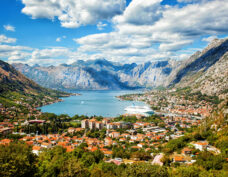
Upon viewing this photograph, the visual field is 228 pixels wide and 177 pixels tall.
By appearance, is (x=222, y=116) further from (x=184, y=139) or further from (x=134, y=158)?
(x=134, y=158)

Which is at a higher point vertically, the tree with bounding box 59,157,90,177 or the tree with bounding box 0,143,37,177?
the tree with bounding box 0,143,37,177

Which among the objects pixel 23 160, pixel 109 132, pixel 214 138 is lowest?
pixel 109 132

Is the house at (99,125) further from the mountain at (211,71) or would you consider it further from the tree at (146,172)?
the mountain at (211,71)

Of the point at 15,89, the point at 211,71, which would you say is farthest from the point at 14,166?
the point at 211,71

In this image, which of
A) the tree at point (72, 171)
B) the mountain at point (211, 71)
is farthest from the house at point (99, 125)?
the mountain at point (211, 71)

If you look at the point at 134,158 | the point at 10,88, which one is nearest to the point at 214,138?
the point at 134,158

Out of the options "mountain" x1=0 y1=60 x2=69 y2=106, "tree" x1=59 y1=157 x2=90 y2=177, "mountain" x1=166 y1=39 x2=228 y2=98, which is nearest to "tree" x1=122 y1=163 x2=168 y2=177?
"tree" x1=59 y1=157 x2=90 y2=177

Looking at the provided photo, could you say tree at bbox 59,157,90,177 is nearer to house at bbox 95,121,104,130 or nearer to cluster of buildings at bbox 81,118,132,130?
cluster of buildings at bbox 81,118,132,130

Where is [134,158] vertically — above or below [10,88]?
below

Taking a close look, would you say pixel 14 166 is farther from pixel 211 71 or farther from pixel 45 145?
pixel 211 71
